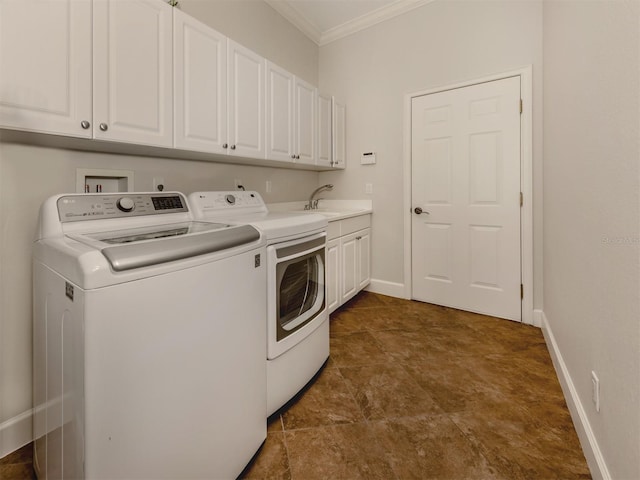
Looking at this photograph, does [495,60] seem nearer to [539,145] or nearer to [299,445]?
[539,145]

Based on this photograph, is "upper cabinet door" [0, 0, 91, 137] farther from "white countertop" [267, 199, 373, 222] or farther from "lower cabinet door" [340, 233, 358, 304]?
"lower cabinet door" [340, 233, 358, 304]

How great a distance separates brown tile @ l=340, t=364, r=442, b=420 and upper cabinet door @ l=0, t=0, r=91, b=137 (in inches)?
70.5

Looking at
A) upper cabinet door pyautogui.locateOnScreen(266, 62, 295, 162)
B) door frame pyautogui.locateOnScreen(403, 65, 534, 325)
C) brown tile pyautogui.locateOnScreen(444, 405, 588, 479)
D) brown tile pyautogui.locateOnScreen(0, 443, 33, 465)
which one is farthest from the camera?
door frame pyautogui.locateOnScreen(403, 65, 534, 325)

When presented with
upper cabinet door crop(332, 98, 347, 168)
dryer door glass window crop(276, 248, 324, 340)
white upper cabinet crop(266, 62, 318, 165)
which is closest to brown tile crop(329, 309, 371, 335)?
dryer door glass window crop(276, 248, 324, 340)

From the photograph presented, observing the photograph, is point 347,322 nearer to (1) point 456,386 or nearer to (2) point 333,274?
(2) point 333,274

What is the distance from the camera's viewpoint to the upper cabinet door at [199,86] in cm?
159

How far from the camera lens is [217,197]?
1.79 meters

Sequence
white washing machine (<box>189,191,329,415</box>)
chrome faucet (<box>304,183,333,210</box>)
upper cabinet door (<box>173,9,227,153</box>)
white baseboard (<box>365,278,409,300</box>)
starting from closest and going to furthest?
white washing machine (<box>189,191,329,415</box>) < upper cabinet door (<box>173,9,227,153</box>) < white baseboard (<box>365,278,409,300</box>) < chrome faucet (<box>304,183,333,210</box>)

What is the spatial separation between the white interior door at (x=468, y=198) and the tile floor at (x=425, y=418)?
1.85 feet

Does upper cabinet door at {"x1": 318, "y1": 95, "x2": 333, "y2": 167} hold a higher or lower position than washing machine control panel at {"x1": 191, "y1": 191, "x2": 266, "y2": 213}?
higher

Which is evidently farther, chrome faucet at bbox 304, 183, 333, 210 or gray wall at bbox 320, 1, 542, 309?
chrome faucet at bbox 304, 183, 333, 210

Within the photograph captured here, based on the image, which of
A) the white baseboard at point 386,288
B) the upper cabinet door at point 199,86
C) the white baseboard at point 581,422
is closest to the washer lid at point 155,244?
the upper cabinet door at point 199,86

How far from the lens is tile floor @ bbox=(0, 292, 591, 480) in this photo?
1154mm

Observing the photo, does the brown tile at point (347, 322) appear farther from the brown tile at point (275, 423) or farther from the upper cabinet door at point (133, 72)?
the upper cabinet door at point (133, 72)
